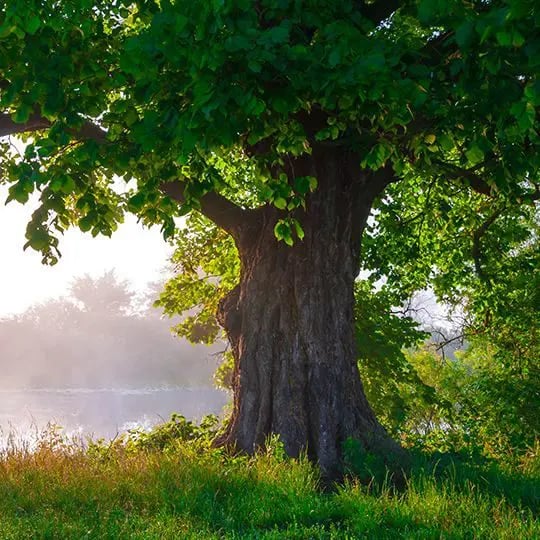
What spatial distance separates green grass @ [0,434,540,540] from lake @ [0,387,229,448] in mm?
19898

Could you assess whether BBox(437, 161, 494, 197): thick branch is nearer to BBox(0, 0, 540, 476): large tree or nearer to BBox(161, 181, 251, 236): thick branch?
BBox(0, 0, 540, 476): large tree

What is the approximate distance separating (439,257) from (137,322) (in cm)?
6431

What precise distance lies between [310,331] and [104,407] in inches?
1566

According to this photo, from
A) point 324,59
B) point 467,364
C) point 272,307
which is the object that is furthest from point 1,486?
point 467,364

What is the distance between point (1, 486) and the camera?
6742mm

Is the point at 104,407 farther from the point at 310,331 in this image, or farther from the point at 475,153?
the point at 475,153

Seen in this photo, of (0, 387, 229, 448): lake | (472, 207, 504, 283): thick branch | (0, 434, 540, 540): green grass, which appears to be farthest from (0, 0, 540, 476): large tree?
(0, 387, 229, 448): lake

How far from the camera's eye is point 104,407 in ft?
149

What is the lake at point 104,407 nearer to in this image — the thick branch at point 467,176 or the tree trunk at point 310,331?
the tree trunk at point 310,331

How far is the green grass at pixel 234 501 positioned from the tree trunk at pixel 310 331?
80 cm

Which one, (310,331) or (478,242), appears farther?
(478,242)

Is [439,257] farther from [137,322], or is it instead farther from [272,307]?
[137,322]

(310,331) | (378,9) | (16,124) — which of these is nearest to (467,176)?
(378,9)

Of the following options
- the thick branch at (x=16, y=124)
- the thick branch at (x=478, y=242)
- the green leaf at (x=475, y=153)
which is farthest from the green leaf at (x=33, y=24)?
the thick branch at (x=478, y=242)
